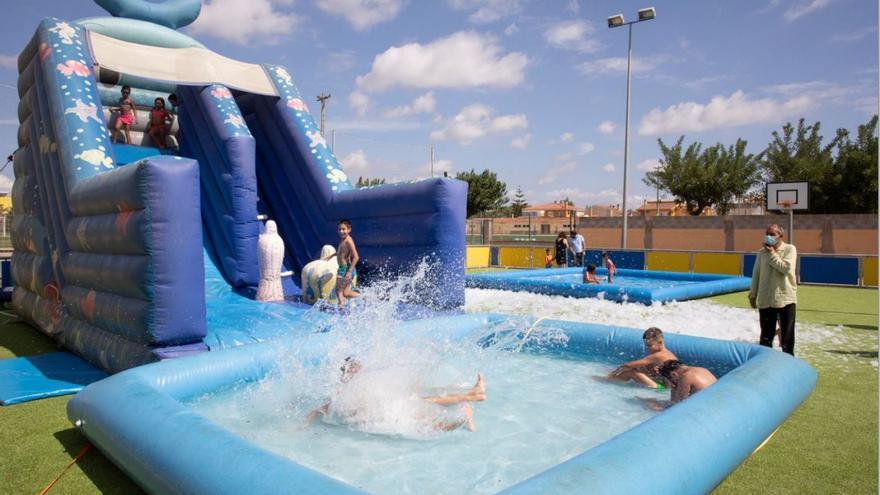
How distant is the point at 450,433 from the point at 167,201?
2.31 meters

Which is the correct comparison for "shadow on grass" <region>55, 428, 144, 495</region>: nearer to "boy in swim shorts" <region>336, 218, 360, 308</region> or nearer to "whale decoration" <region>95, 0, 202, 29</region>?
"boy in swim shorts" <region>336, 218, 360, 308</region>

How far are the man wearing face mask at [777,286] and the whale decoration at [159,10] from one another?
27.9 feet

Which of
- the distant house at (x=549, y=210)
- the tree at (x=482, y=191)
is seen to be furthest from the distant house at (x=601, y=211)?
the tree at (x=482, y=191)

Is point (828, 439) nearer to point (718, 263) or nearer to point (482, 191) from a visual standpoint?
point (718, 263)

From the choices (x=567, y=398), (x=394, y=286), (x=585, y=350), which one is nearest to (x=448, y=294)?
(x=394, y=286)

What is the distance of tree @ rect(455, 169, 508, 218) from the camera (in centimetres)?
4712

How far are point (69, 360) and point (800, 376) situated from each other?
5.26 m

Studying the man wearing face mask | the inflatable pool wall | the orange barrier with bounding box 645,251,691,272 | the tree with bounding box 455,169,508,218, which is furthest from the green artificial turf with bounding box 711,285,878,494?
the tree with bounding box 455,169,508,218

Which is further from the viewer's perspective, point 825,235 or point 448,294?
point 825,235

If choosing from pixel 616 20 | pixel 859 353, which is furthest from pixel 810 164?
pixel 859 353

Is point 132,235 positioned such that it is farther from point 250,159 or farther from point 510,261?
point 510,261

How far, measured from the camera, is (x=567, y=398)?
157 inches

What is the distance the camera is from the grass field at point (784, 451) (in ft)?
8.62

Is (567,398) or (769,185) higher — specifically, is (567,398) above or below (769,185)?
below
